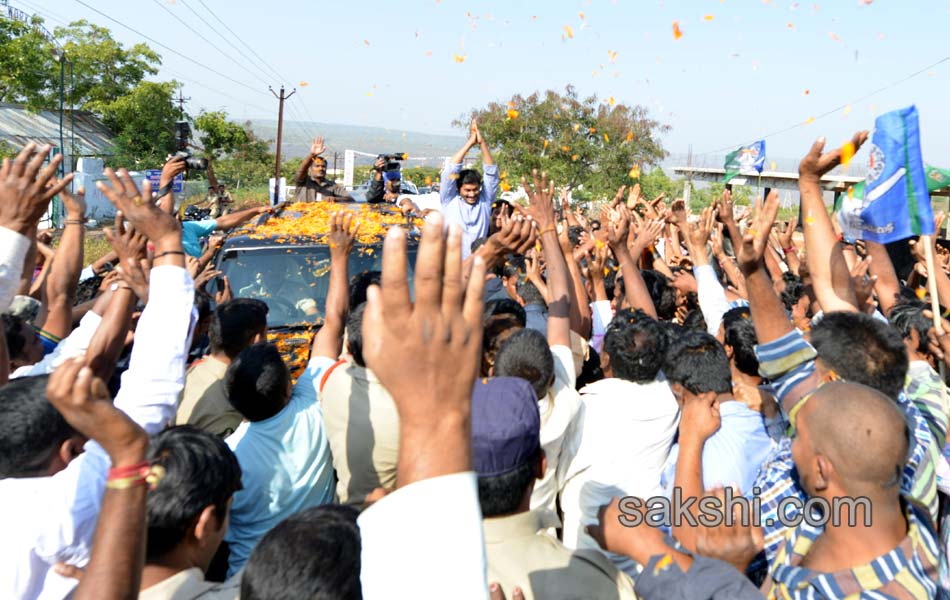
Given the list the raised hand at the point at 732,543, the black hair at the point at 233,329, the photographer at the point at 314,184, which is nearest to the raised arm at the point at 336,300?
the black hair at the point at 233,329

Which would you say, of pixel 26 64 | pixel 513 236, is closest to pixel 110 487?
pixel 513 236

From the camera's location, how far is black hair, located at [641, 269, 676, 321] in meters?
5.61

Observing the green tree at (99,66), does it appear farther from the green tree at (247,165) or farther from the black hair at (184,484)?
the black hair at (184,484)

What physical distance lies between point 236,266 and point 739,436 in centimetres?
409

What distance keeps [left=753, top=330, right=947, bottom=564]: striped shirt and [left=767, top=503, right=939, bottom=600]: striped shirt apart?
298mm

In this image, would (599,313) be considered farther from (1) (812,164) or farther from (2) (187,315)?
(2) (187,315)

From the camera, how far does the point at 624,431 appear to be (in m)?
3.08

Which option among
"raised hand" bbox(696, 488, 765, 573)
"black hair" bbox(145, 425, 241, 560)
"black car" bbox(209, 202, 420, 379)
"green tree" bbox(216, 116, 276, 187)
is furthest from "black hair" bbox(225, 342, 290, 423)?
"green tree" bbox(216, 116, 276, 187)

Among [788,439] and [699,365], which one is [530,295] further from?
[788,439]

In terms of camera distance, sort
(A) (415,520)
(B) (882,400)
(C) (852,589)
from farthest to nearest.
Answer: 1. (B) (882,400)
2. (C) (852,589)
3. (A) (415,520)

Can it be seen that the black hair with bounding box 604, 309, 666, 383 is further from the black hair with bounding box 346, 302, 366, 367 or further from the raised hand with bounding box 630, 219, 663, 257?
the raised hand with bounding box 630, 219, 663, 257

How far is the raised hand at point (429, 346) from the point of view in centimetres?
117

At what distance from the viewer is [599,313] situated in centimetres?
515

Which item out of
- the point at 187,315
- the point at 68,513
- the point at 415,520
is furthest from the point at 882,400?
the point at 68,513
